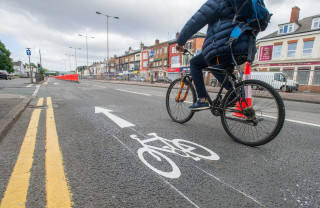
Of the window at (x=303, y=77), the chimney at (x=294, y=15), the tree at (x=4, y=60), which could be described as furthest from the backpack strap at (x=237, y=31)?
the tree at (x=4, y=60)

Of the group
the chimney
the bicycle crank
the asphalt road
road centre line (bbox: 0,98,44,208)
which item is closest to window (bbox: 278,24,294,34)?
the chimney

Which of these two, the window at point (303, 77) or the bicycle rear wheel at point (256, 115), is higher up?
the window at point (303, 77)

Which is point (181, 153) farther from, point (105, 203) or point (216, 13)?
point (216, 13)

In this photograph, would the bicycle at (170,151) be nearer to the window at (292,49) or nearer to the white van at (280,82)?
the white van at (280,82)

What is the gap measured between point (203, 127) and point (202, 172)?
150 centimetres

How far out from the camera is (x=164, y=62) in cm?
4797

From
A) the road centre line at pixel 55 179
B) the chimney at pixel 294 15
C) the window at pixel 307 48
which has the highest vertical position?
the chimney at pixel 294 15

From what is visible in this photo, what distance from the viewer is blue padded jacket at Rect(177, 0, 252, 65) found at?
210cm

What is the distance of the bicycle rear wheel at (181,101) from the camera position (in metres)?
3.13

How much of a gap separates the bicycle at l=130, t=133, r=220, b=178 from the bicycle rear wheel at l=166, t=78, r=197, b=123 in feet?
3.39

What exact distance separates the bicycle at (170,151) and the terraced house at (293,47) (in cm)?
2493

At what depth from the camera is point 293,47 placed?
22.8 metres

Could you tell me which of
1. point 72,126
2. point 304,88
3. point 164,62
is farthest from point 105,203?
point 164,62

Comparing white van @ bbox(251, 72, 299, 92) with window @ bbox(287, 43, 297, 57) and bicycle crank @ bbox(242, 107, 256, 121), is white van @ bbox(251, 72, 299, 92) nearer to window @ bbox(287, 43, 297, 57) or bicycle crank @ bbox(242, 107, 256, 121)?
window @ bbox(287, 43, 297, 57)
